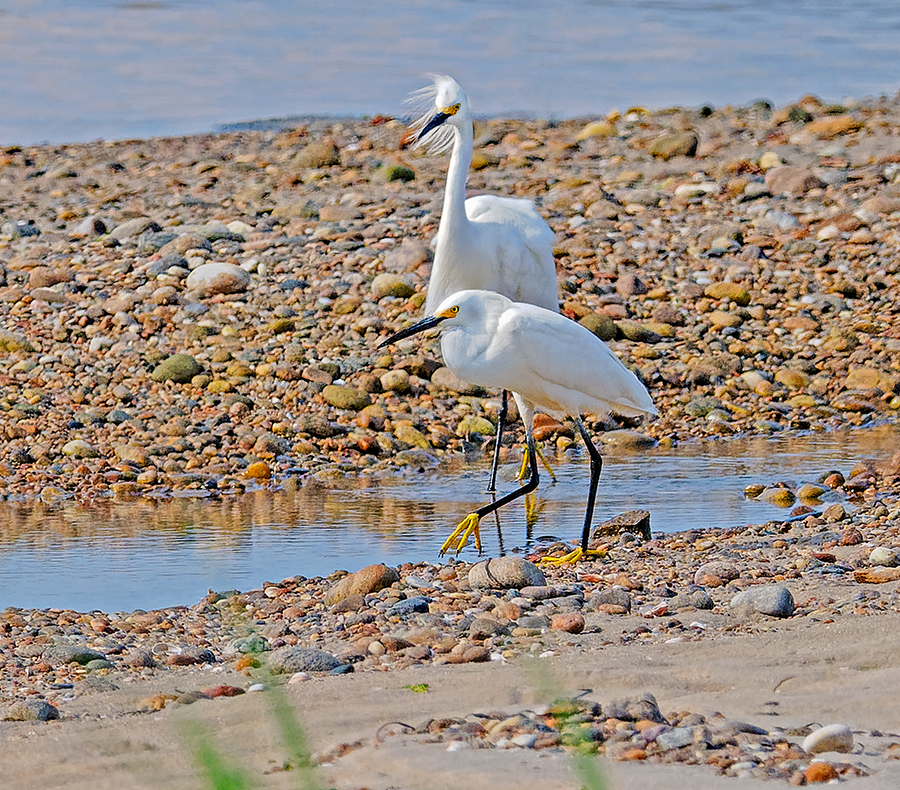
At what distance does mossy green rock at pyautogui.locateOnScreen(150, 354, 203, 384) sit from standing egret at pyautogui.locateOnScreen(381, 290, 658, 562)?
326 centimetres

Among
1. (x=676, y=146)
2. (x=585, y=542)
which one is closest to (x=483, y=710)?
(x=585, y=542)

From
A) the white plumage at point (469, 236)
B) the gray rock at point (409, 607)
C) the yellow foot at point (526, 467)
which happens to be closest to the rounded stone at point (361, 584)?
the gray rock at point (409, 607)

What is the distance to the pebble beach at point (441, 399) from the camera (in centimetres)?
353

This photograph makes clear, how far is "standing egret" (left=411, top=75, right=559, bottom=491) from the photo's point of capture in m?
7.38

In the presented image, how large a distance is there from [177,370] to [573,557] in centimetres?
398

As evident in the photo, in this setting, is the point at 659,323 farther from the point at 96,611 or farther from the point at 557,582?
the point at 96,611

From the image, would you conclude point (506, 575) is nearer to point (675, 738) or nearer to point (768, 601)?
point (768, 601)

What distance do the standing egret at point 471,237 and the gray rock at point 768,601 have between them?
272 cm

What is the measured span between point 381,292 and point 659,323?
199 cm

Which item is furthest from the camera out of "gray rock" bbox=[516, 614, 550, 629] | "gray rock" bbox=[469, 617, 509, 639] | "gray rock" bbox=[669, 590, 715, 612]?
"gray rock" bbox=[669, 590, 715, 612]

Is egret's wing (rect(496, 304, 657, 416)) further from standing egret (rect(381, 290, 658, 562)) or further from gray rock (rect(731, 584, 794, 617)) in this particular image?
gray rock (rect(731, 584, 794, 617))

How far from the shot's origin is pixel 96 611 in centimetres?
506

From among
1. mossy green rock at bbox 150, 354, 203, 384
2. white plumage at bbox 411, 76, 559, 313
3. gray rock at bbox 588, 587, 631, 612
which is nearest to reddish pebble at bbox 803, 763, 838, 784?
gray rock at bbox 588, 587, 631, 612

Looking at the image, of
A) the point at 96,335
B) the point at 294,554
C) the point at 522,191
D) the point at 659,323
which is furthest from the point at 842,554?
the point at 522,191
